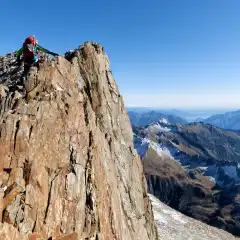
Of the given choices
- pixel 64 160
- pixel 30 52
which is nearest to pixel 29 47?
pixel 30 52

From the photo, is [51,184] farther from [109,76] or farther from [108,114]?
[109,76]

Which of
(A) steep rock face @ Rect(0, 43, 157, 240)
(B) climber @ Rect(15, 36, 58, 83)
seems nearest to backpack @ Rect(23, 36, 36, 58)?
(B) climber @ Rect(15, 36, 58, 83)

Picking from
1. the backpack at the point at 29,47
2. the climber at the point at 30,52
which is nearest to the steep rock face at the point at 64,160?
the climber at the point at 30,52

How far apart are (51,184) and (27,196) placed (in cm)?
364

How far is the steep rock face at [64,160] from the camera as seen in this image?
1222 inches

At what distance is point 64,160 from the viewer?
37.2 m

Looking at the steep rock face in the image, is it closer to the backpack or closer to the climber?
the climber

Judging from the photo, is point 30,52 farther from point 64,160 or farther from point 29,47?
point 64,160

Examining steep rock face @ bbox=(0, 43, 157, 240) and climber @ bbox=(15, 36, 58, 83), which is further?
climber @ bbox=(15, 36, 58, 83)

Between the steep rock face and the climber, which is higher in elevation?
the climber

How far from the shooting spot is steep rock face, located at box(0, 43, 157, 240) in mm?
31047

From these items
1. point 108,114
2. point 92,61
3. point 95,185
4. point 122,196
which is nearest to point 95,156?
point 95,185

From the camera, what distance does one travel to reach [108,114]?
5888cm

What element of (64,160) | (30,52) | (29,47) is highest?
(29,47)
